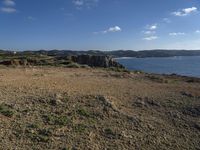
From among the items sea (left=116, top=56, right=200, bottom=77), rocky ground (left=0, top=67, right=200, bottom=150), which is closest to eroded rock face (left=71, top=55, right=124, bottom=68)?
sea (left=116, top=56, right=200, bottom=77)

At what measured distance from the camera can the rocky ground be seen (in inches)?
352

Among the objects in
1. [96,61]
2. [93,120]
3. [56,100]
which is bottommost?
[96,61]

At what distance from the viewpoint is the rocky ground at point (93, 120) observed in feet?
29.3

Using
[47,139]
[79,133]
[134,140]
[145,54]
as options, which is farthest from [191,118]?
[145,54]

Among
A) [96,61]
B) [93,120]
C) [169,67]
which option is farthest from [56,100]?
[169,67]

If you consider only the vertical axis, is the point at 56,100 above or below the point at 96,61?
above

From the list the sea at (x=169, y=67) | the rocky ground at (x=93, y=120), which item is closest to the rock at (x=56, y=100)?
the rocky ground at (x=93, y=120)

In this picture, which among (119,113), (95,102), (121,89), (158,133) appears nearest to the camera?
(158,133)

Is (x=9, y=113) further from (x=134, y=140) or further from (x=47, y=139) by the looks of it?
(x=134, y=140)

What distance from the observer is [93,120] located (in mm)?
10328

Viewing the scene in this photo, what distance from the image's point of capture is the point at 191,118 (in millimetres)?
11531

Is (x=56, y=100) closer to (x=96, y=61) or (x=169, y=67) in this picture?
(x=96, y=61)

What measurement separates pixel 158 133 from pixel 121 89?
17.3 ft

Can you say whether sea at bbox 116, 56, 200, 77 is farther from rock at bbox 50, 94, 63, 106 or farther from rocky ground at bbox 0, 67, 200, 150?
rock at bbox 50, 94, 63, 106
